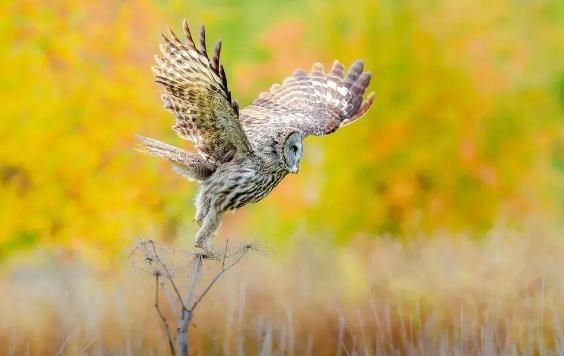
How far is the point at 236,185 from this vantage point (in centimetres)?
464

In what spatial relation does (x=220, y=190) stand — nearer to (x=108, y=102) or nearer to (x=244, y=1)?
(x=108, y=102)

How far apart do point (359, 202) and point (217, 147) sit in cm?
580

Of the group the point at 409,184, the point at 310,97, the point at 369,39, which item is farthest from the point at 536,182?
the point at 310,97

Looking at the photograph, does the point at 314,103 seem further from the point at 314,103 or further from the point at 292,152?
the point at 292,152

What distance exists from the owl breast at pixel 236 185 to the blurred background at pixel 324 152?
38cm

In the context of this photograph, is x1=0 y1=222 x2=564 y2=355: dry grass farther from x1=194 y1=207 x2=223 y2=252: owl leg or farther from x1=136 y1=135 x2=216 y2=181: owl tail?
x1=136 y1=135 x2=216 y2=181: owl tail

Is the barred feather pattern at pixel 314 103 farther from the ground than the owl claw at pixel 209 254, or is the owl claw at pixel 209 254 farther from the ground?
the barred feather pattern at pixel 314 103

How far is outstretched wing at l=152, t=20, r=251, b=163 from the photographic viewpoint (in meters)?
4.30

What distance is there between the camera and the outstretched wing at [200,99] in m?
4.30

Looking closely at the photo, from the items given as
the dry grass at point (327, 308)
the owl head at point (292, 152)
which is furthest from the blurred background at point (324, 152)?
the owl head at point (292, 152)

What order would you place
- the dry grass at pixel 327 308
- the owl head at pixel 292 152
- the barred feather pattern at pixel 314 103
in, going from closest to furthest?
1. the dry grass at pixel 327 308
2. the owl head at pixel 292 152
3. the barred feather pattern at pixel 314 103

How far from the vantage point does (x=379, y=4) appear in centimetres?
1088

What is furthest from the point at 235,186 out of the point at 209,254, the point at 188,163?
the point at 209,254

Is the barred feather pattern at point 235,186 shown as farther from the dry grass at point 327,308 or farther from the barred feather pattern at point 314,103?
the barred feather pattern at point 314,103
